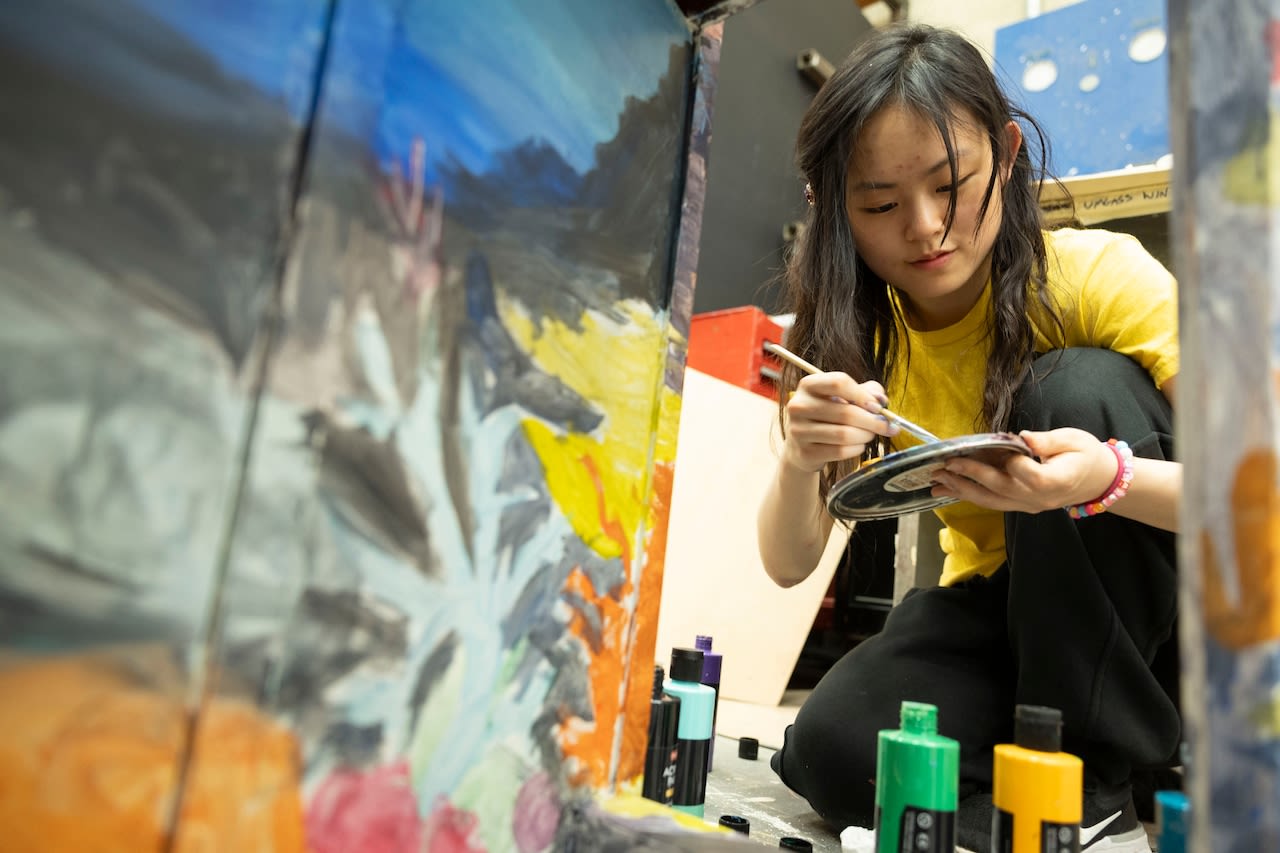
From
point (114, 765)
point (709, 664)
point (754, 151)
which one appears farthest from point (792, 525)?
point (754, 151)

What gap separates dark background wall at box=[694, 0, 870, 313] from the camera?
2.54 metres

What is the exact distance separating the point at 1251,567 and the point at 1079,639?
641 mm

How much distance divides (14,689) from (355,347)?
0.20 meters

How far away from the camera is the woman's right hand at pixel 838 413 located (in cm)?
76

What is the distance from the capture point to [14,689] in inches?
12.5

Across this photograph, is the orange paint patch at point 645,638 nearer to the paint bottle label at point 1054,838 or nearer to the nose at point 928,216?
the paint bottle label at point 1054,838

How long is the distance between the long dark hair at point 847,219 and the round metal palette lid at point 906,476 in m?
0.21

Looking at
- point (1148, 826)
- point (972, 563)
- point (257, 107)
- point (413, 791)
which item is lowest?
point (1148, 826)

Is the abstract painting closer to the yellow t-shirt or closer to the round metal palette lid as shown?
the round metal palette lid

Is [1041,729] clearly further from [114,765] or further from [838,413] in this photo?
[114,765]

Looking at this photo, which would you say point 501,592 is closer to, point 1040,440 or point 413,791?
point 413,791

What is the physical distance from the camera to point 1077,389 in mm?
915

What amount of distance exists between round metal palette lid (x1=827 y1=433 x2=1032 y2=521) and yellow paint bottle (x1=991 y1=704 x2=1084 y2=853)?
Answer: 0.65 ft

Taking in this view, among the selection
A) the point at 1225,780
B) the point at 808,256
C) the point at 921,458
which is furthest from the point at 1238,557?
the point at 808,256
